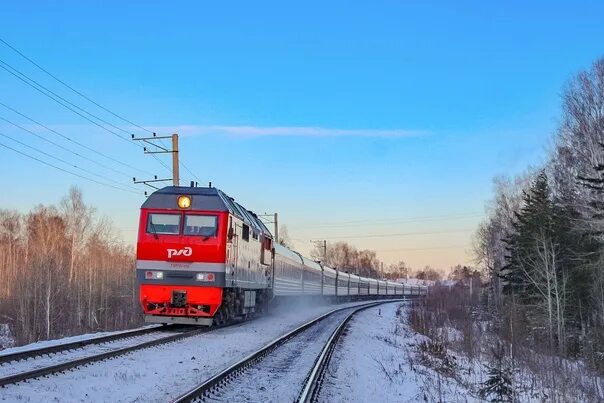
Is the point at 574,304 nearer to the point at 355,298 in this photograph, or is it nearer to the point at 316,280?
the point at 316,280

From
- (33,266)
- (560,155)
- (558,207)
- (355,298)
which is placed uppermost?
(560,155)

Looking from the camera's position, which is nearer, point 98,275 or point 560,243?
point 560,243

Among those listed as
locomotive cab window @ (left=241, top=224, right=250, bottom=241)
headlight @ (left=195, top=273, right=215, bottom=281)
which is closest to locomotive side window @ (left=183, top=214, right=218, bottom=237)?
headlight @ (left=195, top=273, right=215, bottom=281)

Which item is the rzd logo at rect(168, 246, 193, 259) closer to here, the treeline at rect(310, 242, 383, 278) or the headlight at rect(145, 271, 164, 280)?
the headlight at rect(145, 271, 164, 280)

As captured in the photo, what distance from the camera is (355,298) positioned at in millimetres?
73625

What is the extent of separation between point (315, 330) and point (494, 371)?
34.5 feet

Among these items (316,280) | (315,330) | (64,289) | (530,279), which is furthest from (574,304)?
(64,289)

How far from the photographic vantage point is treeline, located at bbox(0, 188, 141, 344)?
4050 centimetres

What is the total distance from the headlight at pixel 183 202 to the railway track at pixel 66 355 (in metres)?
4.11

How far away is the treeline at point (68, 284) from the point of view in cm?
4050

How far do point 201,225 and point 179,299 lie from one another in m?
2.28

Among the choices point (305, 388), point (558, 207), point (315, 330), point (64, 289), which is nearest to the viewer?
point (305, 388)

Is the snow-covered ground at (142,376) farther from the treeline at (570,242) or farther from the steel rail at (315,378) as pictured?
the treeline at (570,242)

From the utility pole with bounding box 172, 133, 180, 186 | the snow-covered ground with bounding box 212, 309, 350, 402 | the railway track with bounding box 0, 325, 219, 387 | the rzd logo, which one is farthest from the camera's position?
the utility pole with bounding box 172, 133, 180, 186
